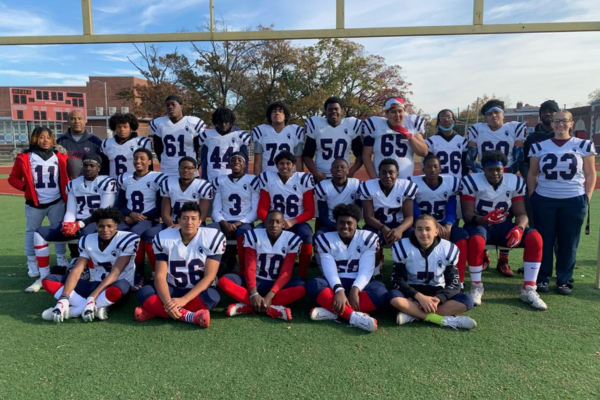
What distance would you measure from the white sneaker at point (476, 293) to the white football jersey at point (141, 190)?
142 inches

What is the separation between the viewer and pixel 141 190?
5.03m

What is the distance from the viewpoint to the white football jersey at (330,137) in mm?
5359

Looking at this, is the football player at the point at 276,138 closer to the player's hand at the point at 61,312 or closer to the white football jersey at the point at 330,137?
the white football jersey at the point at 330,137

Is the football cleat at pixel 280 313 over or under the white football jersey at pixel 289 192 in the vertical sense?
under

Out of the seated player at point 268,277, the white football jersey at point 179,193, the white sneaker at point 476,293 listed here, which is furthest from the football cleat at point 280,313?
the white sneaker at point 476,293

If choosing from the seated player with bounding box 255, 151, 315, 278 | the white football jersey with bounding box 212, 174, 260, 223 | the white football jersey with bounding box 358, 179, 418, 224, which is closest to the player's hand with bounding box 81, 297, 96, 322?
the white football jersey with bounding box 212, 174, 260, 223

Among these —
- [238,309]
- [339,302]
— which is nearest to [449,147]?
[339,302]

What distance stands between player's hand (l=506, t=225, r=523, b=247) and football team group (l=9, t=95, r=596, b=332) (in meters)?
0.02

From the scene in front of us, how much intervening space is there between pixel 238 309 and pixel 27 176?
127 inches

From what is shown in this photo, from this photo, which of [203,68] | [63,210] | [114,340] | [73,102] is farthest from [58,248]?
[73,102]

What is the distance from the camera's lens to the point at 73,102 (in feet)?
149

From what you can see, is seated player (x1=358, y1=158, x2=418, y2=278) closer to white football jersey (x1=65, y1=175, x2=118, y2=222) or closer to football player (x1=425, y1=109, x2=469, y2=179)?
football player (x1=425, y1=109, x2=469, y2=179)

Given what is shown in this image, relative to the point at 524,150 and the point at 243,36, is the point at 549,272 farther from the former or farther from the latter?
the point at 243,36

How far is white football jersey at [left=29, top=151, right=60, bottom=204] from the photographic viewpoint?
519cm
